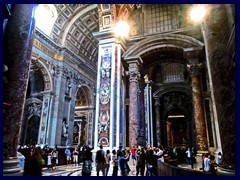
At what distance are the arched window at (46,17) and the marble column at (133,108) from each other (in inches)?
297

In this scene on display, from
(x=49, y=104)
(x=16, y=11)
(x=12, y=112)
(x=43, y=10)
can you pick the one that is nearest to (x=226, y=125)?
(x=12, y=112)

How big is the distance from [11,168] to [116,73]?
266 inches

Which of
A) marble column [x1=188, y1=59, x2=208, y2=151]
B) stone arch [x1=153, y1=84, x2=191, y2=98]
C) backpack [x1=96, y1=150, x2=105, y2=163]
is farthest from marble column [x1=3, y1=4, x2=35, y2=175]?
stone arch [x1=153, y1=84, x2=191, y2=98]

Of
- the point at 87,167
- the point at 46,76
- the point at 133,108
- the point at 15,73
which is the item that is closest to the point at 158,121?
the point at 133,108

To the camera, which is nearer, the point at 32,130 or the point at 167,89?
the point at 32,130

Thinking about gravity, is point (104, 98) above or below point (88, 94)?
below

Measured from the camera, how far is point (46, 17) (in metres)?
14.2

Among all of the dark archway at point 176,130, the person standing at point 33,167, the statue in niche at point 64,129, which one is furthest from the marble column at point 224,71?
the dark archway at point 176,130

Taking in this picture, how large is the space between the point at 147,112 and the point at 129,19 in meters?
8.05

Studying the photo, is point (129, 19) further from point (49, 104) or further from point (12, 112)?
point (12, 112)

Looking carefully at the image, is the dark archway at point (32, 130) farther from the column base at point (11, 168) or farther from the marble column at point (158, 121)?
the column base at point (11, 168)

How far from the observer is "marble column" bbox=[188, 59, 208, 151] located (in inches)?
354

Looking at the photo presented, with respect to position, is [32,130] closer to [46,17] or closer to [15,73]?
[46,17]

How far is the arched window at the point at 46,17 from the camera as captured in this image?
13465 mm
